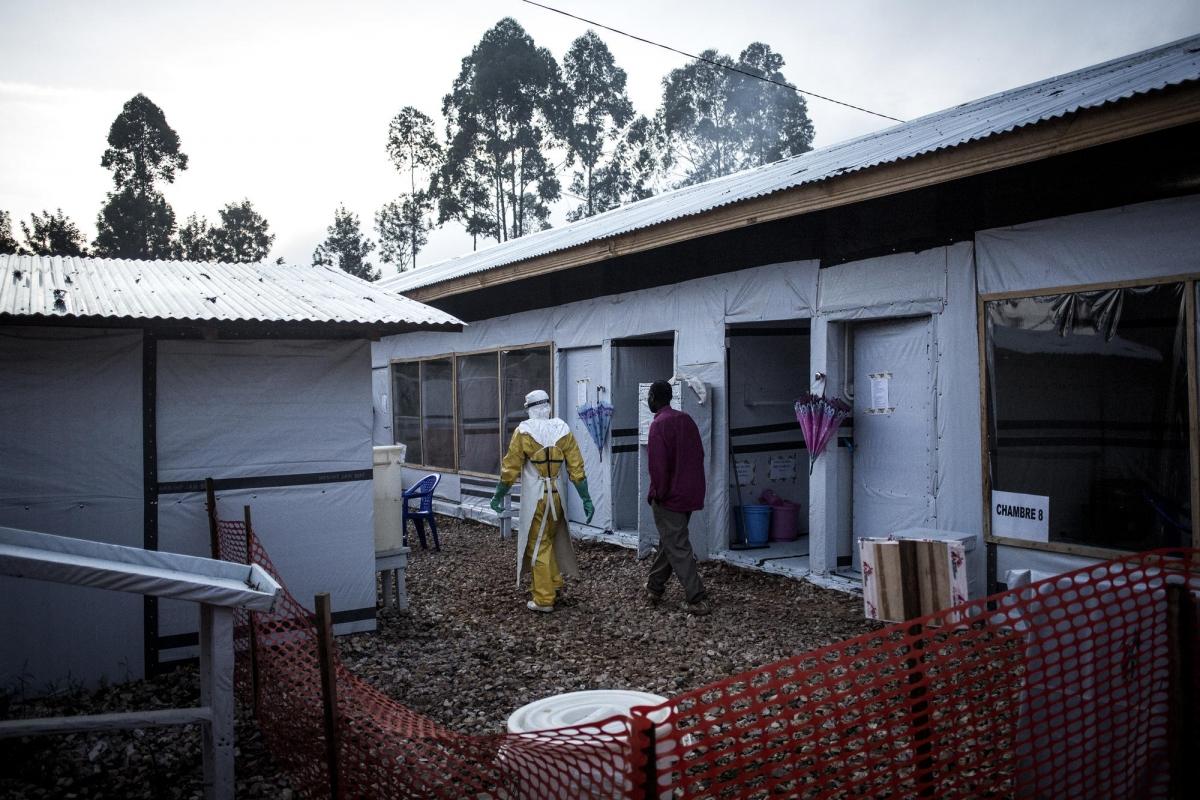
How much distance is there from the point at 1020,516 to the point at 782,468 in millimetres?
3572

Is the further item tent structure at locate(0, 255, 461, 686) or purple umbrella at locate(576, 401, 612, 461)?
purple umbrella at locate(576, 401, 612, 461)

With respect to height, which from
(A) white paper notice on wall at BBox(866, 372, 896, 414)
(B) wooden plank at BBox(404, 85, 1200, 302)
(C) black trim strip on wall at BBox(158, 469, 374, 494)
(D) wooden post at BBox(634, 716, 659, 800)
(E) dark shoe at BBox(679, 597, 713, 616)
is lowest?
(E) dark shoe at BBox(679, 597, 713, 616)

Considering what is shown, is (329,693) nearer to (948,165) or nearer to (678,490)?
(678,490)

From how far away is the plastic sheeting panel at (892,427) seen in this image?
6.65 m

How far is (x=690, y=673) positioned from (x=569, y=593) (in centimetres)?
245

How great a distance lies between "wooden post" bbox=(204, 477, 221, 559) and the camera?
5312mm

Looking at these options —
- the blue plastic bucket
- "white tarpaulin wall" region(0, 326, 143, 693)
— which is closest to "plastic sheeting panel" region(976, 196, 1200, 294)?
the blue plastic bucket

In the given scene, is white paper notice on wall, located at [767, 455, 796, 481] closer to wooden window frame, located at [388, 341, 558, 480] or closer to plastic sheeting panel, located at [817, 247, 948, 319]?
plastic sheeting panel, located at [817, 247, 948, 319]

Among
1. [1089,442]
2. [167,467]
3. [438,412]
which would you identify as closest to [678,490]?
[1089,442]

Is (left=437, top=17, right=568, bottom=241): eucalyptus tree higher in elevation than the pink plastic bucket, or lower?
higher

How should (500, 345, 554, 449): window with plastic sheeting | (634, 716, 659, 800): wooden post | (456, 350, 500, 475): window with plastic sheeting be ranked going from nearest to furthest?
(634, 716, 659, 800): wooden post, (500, 345, 554, 449): window with plastic sheeting, (456, 350, 500, 475): window with plastic sheeting

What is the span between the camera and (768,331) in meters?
9.15

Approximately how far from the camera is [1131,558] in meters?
3.18

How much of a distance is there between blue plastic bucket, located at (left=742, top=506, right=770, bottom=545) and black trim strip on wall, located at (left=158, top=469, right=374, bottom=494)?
3.99 m
